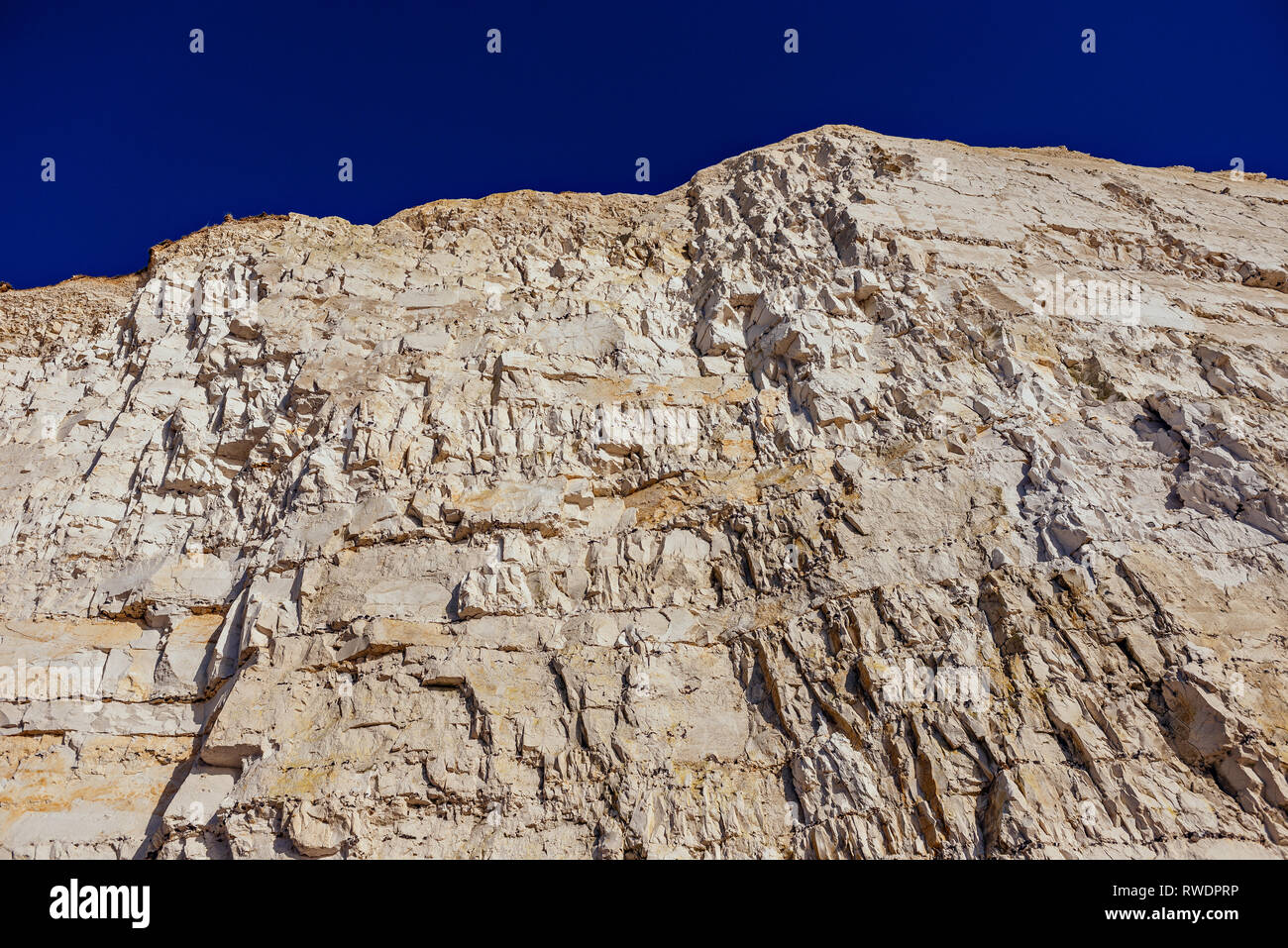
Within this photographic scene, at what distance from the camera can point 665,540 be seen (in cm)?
1305

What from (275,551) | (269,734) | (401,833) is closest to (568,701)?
(401,833)

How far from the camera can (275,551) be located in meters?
13.1

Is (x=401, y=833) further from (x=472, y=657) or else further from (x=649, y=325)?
(x=649, y=325)

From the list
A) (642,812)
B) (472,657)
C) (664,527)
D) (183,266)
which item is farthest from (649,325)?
(183,266)

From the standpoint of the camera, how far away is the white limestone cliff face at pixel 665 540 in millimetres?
10086

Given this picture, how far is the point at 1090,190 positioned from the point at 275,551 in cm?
2027

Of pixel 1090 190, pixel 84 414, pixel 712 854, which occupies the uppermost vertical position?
pixel 1090 190

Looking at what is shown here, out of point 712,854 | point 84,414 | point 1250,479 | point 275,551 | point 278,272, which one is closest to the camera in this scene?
point 712,854

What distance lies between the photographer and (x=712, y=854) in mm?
9781

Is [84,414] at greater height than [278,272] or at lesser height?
lesser

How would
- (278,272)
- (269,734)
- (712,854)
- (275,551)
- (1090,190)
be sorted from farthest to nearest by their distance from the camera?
(1090,190)
(278,272)
(275,551)
(269,734)
(712,854)

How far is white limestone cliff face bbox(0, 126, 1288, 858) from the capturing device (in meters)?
10.1

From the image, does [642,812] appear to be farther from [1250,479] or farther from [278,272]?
[278,272]

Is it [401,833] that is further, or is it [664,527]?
[664,527]
